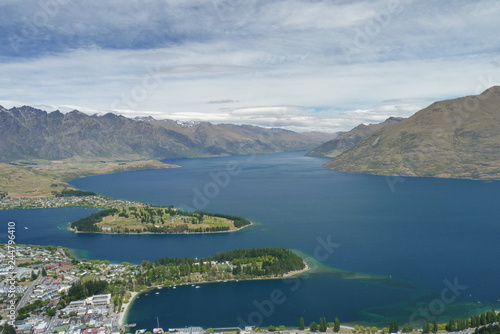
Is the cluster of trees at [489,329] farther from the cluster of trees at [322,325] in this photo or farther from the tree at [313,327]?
the tree at [313,327]

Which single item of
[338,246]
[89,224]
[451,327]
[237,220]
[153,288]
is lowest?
[153,288]

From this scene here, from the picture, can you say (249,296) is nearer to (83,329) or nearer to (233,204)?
(83,329)

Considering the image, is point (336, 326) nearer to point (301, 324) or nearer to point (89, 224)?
point (301, 324)

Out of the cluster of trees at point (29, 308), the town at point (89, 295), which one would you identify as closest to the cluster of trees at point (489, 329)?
the town at point (89, 295)

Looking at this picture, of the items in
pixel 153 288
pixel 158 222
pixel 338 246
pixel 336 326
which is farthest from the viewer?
pixel 158 222

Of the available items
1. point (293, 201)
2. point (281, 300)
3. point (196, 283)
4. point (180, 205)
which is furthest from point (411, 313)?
point (180, 205)

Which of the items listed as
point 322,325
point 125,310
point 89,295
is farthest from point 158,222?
point 322,325

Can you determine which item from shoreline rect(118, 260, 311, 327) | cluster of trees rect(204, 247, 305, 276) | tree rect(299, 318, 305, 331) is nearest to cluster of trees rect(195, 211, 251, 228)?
cluster of trees rect(204, 247, 305, 276)
